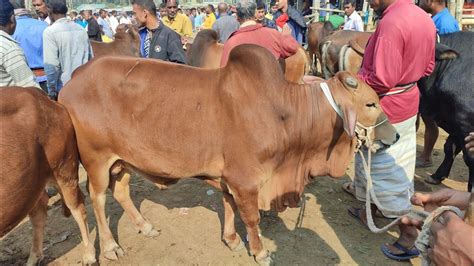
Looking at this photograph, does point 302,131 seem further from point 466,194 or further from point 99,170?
point 99,170

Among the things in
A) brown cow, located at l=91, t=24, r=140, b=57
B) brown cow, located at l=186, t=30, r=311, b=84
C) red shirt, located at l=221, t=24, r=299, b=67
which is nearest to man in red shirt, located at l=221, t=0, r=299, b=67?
red shirt, located at l=221, t=24, r=299, b=67

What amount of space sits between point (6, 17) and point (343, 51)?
12.8 ft

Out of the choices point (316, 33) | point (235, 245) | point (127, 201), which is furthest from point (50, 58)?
point (316, 33)

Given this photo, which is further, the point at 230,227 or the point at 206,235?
the point at 206,235

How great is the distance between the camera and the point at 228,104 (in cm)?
266

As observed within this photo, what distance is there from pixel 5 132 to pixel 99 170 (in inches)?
32.9

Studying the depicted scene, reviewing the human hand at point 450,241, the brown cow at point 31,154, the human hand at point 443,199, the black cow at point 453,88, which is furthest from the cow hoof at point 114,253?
the black cow at point 453,88

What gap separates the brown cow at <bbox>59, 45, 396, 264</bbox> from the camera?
2637mm

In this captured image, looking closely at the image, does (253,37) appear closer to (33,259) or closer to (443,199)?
(443,199)

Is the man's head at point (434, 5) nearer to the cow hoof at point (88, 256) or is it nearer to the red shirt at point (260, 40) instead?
the red shirt at point (260, 40)

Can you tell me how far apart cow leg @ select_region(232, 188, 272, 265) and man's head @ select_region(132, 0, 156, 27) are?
8.09 ft

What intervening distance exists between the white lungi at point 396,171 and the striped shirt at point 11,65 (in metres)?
2.84

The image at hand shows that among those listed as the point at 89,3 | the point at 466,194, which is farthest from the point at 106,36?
the point at 89,3

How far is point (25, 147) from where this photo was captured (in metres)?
2.31
